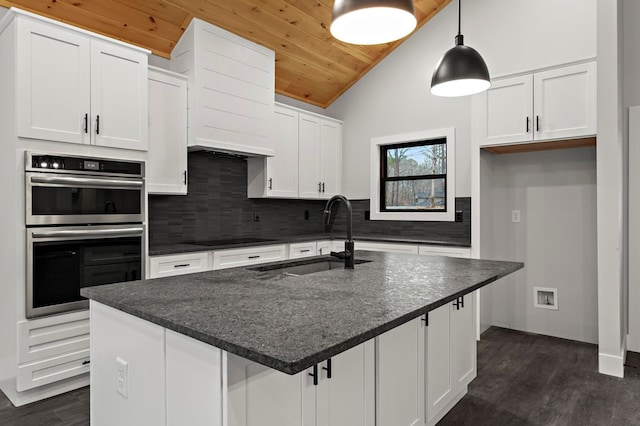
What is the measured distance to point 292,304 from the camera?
53.6 inches

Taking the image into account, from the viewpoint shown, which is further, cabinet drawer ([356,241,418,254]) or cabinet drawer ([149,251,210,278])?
cabinet drawer ([356,241,418,254])

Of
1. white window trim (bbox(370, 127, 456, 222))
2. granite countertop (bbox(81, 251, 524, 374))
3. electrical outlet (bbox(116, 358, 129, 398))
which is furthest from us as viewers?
white window trim (bbox(370, 127, 456, 222))

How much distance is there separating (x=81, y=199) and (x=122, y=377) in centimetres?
159

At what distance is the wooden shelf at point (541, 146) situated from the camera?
353cm

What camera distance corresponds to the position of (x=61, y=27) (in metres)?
2.65

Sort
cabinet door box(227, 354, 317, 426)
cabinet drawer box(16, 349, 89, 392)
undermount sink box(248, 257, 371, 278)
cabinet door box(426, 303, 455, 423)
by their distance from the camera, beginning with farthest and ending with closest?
cabinet drawer box(16, 349, 89, 392) < undermount sink box(248, 257, 371, 278) < cabinet door box(426, 303, 455, 423) < cabinet door box(227, 354, 317, 426)

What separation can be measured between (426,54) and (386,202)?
1773 millimetres

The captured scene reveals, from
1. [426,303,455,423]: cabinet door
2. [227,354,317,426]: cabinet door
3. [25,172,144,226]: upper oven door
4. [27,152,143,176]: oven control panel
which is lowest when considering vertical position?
[426,303,455,423]: cabinet door

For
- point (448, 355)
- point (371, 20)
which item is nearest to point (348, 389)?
point (448, 355)

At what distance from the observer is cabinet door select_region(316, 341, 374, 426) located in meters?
1.41

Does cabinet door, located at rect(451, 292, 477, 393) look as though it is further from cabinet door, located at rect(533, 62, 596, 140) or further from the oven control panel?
the oven control panel

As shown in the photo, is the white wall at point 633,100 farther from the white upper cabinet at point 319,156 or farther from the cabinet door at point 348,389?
the cabinet door at point 348,389

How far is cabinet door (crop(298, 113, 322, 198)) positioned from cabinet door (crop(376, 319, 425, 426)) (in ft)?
10.1

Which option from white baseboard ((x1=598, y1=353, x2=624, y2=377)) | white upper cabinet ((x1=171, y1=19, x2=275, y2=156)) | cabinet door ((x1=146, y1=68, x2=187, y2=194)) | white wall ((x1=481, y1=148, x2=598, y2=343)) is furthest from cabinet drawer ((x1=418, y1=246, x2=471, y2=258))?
cabinet door ((x1=146, y1=68, x2=187, y2=194))
